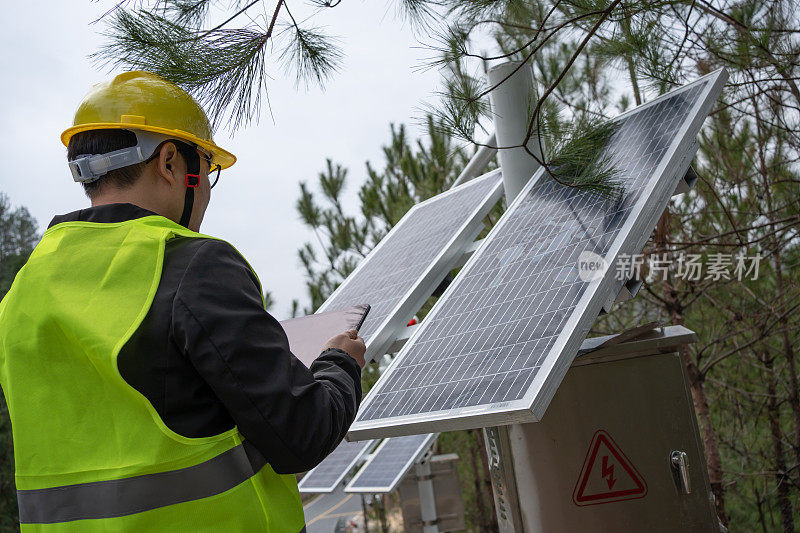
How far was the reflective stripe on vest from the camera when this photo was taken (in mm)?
1508

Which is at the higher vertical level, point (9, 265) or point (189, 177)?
point (9, 265)

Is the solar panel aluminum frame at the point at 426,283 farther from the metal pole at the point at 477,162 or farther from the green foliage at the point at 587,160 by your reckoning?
the green foliage at the point at 587,160

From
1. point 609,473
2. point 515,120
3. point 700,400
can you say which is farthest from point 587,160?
point 700,400

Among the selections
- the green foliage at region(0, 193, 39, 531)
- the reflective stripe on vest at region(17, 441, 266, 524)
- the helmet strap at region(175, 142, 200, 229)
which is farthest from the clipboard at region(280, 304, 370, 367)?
the green foliage at region(0, 193, 39, 531)

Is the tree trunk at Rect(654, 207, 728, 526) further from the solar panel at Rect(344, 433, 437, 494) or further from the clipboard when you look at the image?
the clipboard

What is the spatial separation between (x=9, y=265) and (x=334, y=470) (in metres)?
13.9

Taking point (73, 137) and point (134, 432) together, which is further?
point (73, 137)

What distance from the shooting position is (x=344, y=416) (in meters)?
1.73

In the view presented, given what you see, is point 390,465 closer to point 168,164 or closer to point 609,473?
point 609,473

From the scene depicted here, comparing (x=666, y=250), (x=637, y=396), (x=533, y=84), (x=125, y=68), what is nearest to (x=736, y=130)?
(x=666, y=250)

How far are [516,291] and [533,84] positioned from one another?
1683 mm

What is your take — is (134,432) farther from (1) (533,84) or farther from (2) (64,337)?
(1) (533,84)

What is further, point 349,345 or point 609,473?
point 609,473

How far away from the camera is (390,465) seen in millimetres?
6809
